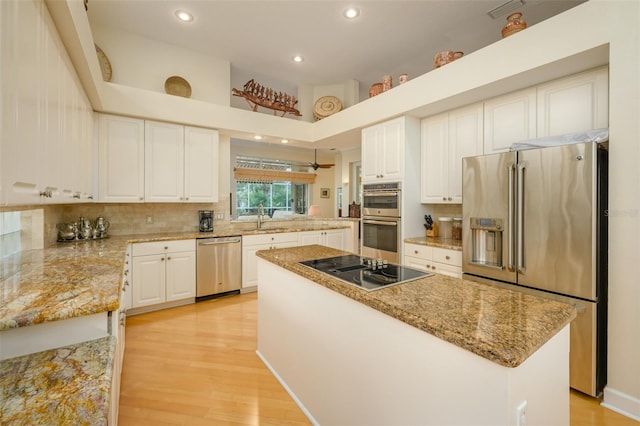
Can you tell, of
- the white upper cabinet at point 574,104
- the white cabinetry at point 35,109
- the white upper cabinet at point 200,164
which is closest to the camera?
the white cabinetry at point 35,109

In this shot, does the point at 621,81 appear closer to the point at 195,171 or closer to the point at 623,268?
the point at 623,268

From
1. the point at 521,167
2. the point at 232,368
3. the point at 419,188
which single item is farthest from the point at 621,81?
the point at 232,368

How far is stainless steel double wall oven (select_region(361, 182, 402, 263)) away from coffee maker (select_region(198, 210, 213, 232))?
2.25 m

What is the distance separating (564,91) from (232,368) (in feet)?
11.7

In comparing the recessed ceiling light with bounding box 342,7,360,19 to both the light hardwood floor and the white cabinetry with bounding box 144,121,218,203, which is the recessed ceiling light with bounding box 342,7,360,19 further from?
the light hardwood floor

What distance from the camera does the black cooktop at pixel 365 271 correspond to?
1405mm

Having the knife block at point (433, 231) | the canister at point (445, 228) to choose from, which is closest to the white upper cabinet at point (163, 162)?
the knife block at point (433, 231)

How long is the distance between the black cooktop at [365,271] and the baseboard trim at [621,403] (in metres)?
1.55

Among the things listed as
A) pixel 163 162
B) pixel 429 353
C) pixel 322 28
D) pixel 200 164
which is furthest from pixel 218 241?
pixel 429 353

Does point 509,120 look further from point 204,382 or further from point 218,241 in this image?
point 218,241

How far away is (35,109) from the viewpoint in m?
1.35

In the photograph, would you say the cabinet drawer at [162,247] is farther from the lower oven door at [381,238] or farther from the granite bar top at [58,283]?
the lower oven door at [381,238]

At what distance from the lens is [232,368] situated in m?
2.23

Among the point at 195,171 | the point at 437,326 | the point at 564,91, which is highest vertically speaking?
the point at 564,91
